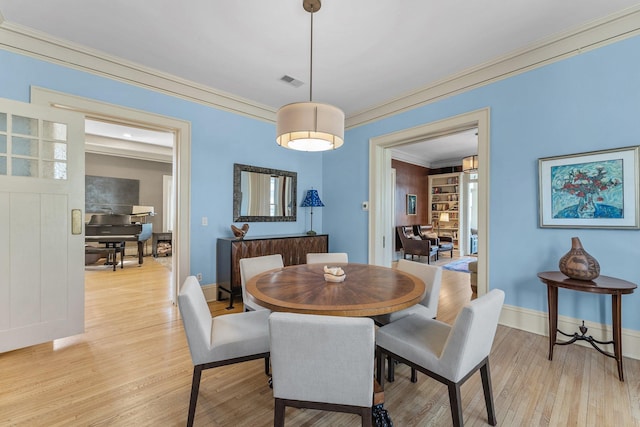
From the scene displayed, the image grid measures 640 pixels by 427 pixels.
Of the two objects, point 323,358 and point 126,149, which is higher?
point 126,149

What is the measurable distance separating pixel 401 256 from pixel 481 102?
5179 millimetres

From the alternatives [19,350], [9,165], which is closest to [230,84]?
[9,165]

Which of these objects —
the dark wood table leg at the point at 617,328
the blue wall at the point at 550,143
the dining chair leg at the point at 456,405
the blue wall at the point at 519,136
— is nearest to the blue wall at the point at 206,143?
the blue wall at the point at 519,136

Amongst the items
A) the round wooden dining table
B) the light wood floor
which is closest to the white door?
the light wood floor

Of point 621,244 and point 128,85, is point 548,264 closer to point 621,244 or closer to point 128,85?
point 621,244

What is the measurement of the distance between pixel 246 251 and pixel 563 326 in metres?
3.34

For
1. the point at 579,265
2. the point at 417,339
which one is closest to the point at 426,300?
the point at 417,339

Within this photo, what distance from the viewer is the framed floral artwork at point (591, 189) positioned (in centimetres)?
221

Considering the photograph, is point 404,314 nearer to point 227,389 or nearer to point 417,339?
point 417,339

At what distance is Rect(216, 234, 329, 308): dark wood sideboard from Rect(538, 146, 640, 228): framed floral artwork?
9.22 ft

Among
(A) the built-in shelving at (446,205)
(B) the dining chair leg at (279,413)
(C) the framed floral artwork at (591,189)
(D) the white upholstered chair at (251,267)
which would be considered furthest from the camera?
(A) the built-in shelving at (446,205)

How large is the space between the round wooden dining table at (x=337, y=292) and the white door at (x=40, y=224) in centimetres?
195

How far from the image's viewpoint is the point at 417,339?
1555 mm

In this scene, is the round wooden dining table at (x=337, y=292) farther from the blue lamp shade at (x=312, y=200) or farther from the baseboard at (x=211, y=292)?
the blue lamp shade at (x=312, y=200)
